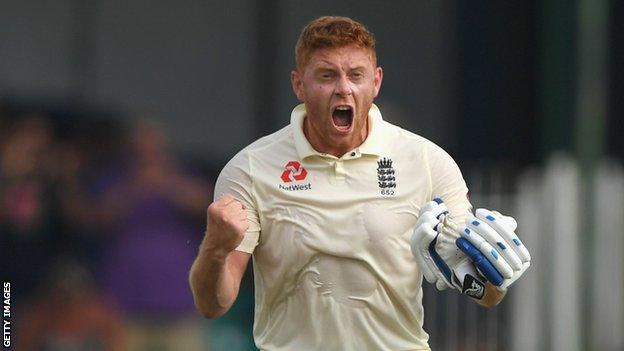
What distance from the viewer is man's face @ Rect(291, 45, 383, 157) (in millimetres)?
6070

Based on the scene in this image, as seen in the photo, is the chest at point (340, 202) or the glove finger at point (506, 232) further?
the chest at point (340, 202)

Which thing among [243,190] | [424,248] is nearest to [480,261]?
[424,248]

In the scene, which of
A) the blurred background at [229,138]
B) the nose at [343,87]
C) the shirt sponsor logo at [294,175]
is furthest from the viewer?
the blurred background at [229,138]

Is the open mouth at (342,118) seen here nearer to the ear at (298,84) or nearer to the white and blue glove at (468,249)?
the ear at (298,84)

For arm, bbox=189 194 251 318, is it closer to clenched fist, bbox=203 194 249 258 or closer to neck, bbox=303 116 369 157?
clenched fist, bbox=203 194 249 258

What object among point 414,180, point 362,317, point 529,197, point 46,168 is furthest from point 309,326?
point 529,197

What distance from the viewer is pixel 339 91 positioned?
6.05m

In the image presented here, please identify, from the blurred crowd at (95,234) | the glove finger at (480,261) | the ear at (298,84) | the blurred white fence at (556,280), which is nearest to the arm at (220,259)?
the ear at (298,84)

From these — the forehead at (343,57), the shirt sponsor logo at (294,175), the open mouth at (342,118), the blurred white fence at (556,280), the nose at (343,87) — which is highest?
the forehead at (343,57)

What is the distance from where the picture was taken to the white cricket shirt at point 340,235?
239 inches

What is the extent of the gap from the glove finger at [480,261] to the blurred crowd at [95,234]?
4.60 m

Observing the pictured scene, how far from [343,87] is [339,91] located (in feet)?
0.06

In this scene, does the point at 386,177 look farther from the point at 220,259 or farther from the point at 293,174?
the point at 220,259

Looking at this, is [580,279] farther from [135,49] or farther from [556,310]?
[135,49]
